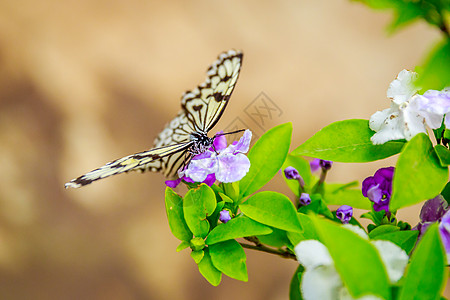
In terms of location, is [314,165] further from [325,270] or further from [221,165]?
[325,270]

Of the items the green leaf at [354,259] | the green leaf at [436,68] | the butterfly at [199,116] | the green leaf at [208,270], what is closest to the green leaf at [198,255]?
the green leaf at [208,270]

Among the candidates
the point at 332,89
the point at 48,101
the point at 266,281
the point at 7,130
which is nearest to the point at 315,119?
the point at 332,89

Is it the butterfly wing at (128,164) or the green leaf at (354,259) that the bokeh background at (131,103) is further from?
the green leaf at (354,259)

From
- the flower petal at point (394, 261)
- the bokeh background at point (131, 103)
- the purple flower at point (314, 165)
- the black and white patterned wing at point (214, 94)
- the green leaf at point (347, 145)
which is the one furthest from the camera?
the bokeh background at point (131, 103)

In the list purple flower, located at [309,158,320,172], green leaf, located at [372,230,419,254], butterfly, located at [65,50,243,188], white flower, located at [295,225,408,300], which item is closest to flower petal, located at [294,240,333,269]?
white flower, located at [295,225,408,300]

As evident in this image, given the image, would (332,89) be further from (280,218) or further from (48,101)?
(280,218)

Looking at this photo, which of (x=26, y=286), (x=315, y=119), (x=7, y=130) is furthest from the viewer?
A: (x=315, y=119)
